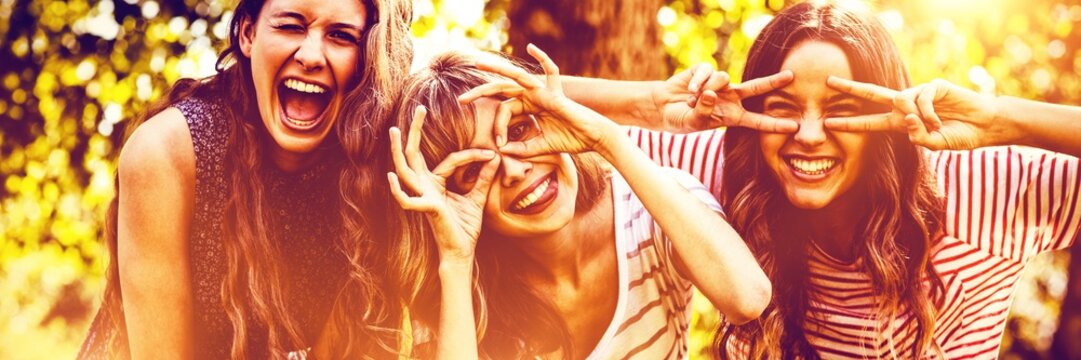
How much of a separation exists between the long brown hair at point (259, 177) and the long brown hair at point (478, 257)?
65 mm

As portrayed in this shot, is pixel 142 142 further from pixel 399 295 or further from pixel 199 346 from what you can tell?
pixel 399 295

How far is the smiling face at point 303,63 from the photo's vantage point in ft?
4.87

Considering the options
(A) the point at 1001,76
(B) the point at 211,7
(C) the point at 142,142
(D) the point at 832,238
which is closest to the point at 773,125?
(D) the point at 832,238

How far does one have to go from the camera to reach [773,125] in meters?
1.48

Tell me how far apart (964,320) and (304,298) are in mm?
1250

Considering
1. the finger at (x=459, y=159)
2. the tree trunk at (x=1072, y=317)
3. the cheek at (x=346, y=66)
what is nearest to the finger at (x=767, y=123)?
the finger at (x=459, y=159)

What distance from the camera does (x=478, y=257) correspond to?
1.60 metres

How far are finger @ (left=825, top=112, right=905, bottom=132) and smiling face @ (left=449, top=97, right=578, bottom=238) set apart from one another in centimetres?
48

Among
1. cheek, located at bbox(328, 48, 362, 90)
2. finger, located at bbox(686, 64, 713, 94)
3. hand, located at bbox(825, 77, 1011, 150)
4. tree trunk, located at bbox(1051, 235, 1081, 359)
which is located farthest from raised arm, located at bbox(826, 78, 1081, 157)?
tree trunk, located at bbox(1051, 235, 1081, 359)

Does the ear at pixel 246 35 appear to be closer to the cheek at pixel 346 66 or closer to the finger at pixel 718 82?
the cheek at pixel 346 66

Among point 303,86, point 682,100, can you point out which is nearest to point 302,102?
point 303,86

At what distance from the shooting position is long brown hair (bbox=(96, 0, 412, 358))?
152 cm

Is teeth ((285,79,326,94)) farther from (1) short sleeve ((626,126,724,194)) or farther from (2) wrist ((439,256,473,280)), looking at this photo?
(1) short sleeve ((626,126,724,194))

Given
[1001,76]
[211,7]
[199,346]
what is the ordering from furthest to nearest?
[1001,76] < [211,7] < [199,346]
